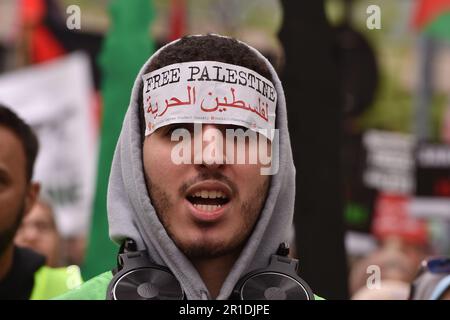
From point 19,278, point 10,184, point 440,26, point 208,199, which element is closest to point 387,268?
point 19,278

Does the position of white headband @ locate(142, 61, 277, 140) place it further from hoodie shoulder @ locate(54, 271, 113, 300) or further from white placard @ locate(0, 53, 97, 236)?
white placard @ locate(0, 53, 97, 236)

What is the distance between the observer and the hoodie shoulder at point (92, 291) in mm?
2129

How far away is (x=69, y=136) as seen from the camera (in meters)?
8.07

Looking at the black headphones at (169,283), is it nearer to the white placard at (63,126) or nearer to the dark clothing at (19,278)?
the dark clothing at (19,278)

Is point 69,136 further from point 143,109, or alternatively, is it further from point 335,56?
point 143,109

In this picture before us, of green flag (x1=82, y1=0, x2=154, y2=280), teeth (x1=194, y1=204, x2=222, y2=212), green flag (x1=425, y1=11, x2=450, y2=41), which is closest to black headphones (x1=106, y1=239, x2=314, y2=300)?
teeth (x1=194, y1=204, x2=222, y2=212)

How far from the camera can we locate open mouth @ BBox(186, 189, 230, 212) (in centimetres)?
210

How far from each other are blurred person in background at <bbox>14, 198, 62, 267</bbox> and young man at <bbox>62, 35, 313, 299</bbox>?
99.6 inches

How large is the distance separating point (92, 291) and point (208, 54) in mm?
581

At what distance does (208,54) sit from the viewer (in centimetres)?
226

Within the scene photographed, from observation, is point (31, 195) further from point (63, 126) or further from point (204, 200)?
point (63, 126)

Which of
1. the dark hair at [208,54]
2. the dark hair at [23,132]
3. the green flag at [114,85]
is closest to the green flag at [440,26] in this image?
the green flag at [114,85]

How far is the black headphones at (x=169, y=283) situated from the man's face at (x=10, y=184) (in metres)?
1.36
